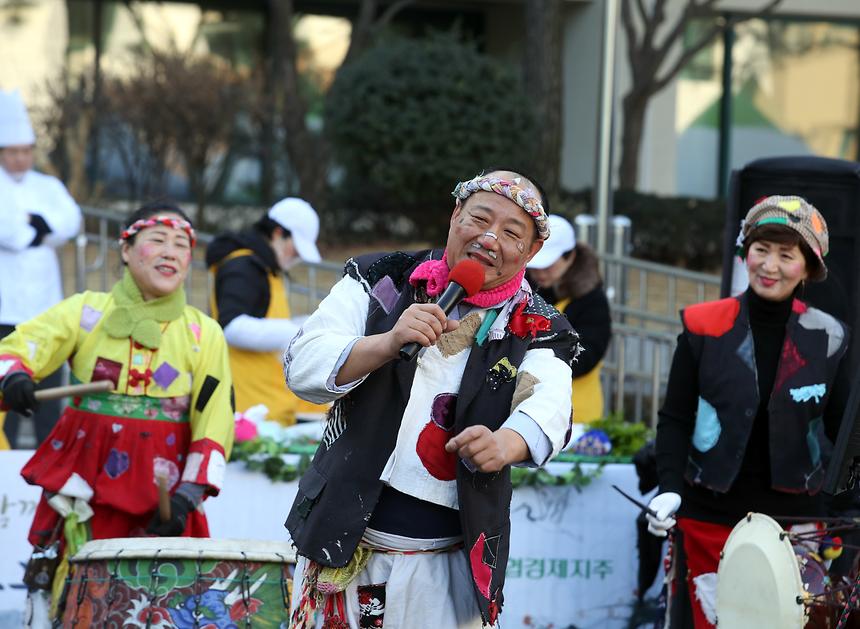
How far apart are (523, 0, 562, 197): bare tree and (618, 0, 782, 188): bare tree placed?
159 cm

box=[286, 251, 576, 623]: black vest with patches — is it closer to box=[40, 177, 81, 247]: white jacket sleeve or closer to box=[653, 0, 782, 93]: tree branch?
box=[40, 177, 81, 247]: white jacket sleeve

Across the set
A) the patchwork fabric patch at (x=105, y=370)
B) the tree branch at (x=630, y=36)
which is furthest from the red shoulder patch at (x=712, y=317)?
the tree branch at (x=630, y=36)

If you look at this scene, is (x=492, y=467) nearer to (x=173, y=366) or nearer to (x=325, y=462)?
(x=325, y=462)

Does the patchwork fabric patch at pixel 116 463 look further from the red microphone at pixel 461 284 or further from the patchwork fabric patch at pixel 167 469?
the red microphone at pixel 461 284

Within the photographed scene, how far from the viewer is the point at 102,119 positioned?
18.1 metres

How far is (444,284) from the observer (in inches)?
138

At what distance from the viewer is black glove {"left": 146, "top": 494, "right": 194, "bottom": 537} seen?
190 inches

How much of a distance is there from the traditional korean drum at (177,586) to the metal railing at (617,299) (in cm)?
391

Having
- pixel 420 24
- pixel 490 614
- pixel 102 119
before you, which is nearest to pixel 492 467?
pixel 490 614

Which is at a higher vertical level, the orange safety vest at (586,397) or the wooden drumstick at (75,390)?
the orange safety vest at (586,397)

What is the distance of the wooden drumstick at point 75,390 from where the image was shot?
464cm

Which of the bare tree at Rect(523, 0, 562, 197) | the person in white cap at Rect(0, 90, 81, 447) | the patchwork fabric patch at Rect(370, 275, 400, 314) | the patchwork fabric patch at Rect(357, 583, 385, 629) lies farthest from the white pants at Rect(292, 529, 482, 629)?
the bare tree at Rect(523, 0, 562, 197)

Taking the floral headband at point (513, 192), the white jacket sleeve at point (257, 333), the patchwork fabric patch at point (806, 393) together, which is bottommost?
the patchwork fabric patch at point (806, 393)

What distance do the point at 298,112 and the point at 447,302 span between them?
1501cm
